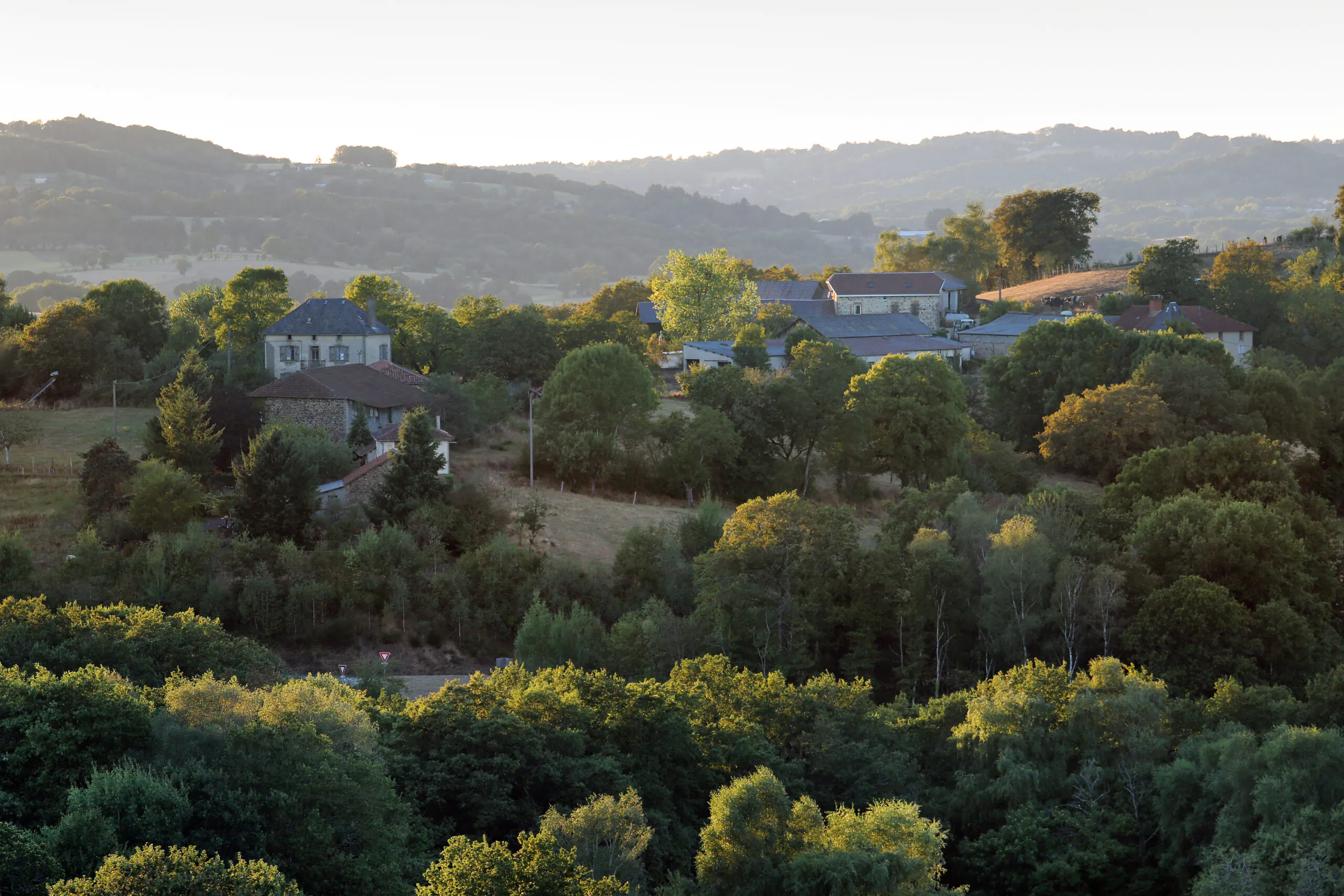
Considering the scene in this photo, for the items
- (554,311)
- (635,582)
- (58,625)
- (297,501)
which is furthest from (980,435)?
(554,311)

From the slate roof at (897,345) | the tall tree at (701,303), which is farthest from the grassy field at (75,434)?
the slate roof at (897,345)

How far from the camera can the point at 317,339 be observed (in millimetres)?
61500

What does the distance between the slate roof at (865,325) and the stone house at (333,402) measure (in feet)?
124

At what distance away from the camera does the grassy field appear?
48156 millimetres

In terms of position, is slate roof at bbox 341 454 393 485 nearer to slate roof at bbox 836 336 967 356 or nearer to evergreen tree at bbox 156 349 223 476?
evergreen tree at bbox 156 349 223 476

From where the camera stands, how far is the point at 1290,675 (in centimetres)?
3484

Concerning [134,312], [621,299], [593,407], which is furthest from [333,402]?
[621,299]

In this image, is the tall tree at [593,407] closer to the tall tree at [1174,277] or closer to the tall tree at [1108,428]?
the tall tree at [1108,428]

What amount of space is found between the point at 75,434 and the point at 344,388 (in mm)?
11305

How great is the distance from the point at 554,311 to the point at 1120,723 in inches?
3327

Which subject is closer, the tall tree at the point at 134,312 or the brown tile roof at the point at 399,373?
the brown tile roof at the point at 399,373

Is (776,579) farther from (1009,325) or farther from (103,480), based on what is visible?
(1009,325)

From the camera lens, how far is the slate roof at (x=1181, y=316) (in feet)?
259

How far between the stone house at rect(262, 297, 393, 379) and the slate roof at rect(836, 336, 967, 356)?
3105cm
